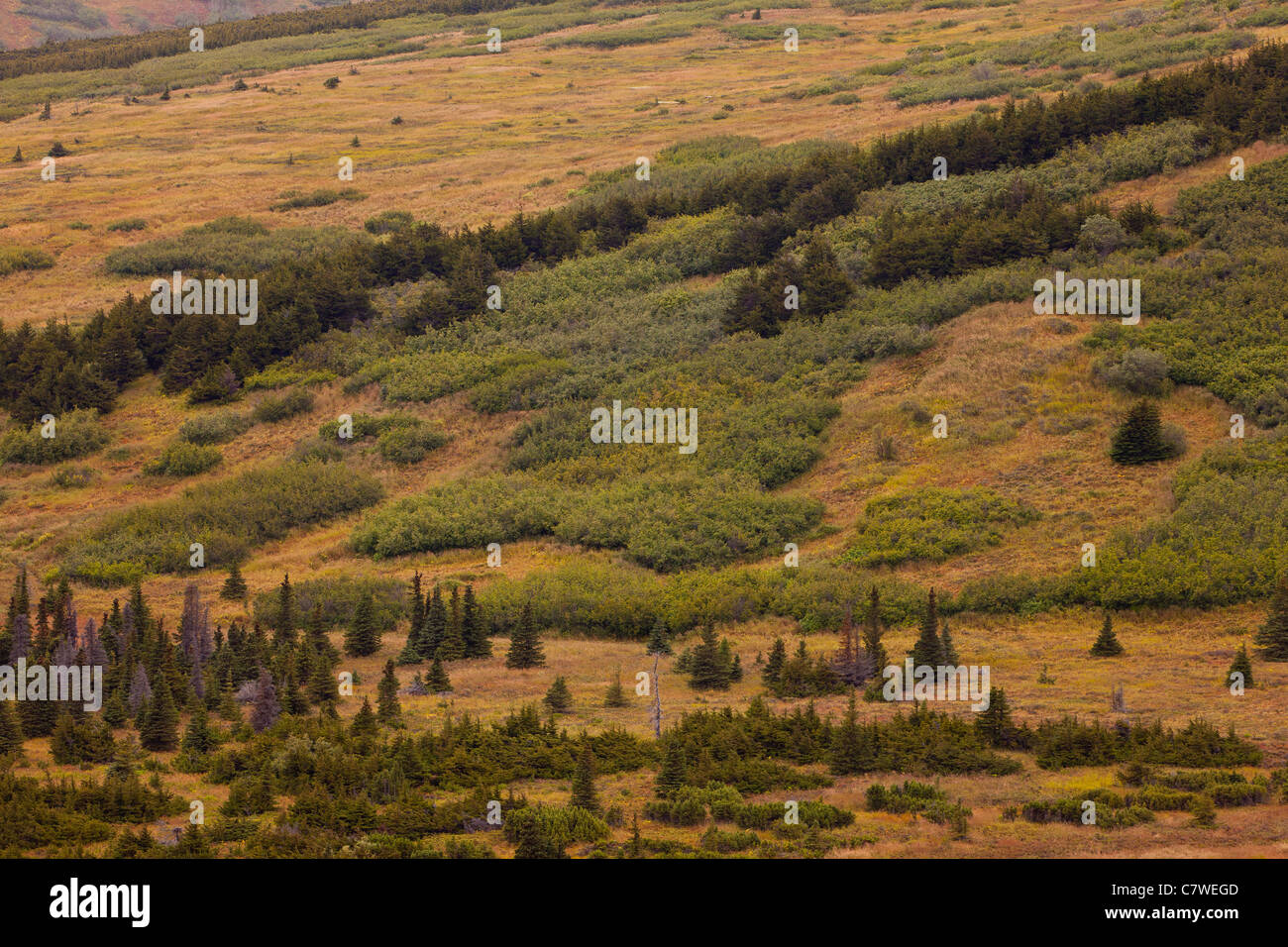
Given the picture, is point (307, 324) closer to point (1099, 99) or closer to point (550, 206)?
point (550, 206)

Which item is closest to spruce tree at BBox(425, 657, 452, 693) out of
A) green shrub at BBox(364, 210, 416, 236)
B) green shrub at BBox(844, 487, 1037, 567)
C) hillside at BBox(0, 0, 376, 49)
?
green shrub at BBox(844, 487, 1037, 567)

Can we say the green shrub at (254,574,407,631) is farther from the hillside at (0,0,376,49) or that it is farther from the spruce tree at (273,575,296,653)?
the hillside at (0,0,376,49)

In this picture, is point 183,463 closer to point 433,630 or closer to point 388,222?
point 433,630

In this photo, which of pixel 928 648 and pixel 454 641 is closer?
pixel 928 648

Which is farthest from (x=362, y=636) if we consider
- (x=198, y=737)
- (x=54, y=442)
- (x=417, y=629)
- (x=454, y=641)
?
(x=54, y=442)

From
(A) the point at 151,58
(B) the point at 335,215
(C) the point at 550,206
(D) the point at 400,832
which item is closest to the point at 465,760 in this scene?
(D) the point at 400,832

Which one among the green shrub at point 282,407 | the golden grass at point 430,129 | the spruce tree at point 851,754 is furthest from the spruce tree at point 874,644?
the golden grass at point 430,129

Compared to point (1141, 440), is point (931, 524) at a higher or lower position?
lower
